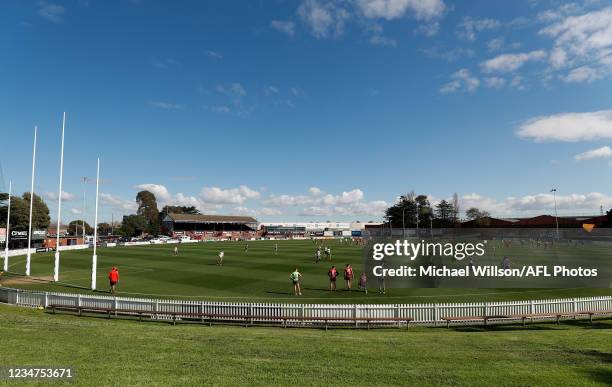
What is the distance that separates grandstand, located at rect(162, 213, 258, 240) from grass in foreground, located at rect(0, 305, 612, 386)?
11962cm

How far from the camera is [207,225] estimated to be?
14400 centimetres

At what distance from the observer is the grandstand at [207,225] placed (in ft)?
440

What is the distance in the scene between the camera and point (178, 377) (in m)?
7.88

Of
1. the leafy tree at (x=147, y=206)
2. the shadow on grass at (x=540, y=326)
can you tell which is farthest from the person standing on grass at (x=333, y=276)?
the leafy tree at (x=147, y=206)

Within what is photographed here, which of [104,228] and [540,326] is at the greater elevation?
[104,228]

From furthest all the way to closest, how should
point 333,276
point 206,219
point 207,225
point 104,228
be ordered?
1. point 104,228
2. point 207,225
3. point 206,219
4. point 333,276

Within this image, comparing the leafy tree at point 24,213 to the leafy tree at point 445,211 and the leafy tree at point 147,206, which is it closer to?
the leafy tree at point 147,206

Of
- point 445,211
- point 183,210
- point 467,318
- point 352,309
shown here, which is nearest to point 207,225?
point 183,210

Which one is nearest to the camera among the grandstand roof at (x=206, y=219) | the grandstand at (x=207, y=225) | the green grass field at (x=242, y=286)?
the green grass field at (x=242, y=286)

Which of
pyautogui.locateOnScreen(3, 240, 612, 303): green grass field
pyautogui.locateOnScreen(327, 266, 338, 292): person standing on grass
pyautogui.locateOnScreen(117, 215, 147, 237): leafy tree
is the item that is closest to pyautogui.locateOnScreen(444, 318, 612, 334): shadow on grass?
pyautogui.locateOnScreen(3, 240, 612, 303): green grass field

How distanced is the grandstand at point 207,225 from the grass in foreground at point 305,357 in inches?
4710

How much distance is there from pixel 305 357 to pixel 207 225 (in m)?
140

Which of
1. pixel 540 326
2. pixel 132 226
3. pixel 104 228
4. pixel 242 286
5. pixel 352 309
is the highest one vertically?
pixel 132 226

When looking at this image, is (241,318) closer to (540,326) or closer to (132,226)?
(540,326)
